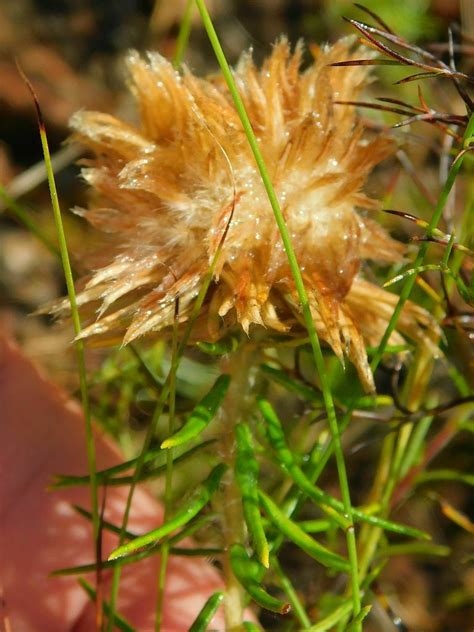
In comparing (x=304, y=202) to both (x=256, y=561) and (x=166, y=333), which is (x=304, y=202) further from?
(x=256, y=561)

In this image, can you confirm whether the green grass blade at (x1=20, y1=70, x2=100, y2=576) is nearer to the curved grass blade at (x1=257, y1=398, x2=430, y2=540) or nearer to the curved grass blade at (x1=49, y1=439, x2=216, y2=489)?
the curved grass blade at (x1=49, y1=439, x2=216, y2=489)

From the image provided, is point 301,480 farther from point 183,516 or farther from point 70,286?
point 70,286

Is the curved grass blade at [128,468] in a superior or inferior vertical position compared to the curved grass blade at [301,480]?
superior

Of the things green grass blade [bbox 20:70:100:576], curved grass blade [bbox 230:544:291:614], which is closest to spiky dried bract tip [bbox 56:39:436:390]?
green grass blade [bbox 20:70:100:576]

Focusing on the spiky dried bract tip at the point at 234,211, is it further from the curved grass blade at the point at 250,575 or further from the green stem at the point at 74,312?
the curved grass blade at the point at 250,575

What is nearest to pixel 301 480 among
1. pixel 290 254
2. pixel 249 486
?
pixel 249 486

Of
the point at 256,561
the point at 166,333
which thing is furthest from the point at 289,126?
the point at 256,561

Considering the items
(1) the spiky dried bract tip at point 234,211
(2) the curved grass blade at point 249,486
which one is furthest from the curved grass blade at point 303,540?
(1) the spiky dried bract tip at point 234,211
